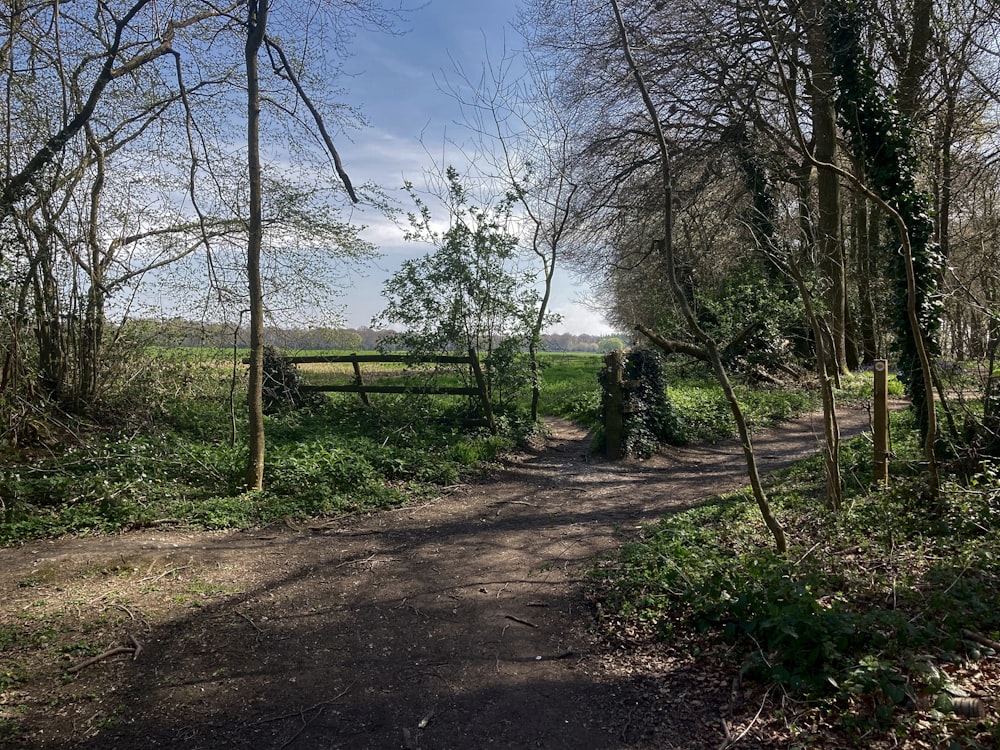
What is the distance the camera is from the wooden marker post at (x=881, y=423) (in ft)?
19.5

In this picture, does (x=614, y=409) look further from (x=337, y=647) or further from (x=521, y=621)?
(x=337, y=647)

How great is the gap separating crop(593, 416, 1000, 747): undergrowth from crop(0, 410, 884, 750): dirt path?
355mm

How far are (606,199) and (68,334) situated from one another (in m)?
10.0

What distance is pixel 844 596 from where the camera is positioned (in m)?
4.20

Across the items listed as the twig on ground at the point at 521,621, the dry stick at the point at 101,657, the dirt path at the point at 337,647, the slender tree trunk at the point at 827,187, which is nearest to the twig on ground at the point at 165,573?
the dirt path at the point at 337,647

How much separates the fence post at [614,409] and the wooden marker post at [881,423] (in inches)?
159

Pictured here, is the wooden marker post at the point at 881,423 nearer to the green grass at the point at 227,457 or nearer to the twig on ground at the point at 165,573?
the green grass at the point at 227,457

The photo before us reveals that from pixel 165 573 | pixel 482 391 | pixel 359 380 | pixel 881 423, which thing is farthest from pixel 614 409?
pixel 165 573

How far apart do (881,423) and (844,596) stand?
258cm

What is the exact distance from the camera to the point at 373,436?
9977 millimetres

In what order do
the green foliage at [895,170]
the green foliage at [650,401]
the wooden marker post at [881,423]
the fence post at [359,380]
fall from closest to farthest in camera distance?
the wooden marker post at [881,423] < the green foliage at [895,170] < the green foliage at [650,401] < the fence post at [359,380]

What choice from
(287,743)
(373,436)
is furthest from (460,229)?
(287,743)

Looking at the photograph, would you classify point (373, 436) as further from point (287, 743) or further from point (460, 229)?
point (287, 743)

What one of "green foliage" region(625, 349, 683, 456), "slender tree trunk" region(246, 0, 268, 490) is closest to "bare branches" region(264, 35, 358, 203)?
"slender tree trunk" region(246, 0, 268, 490)
